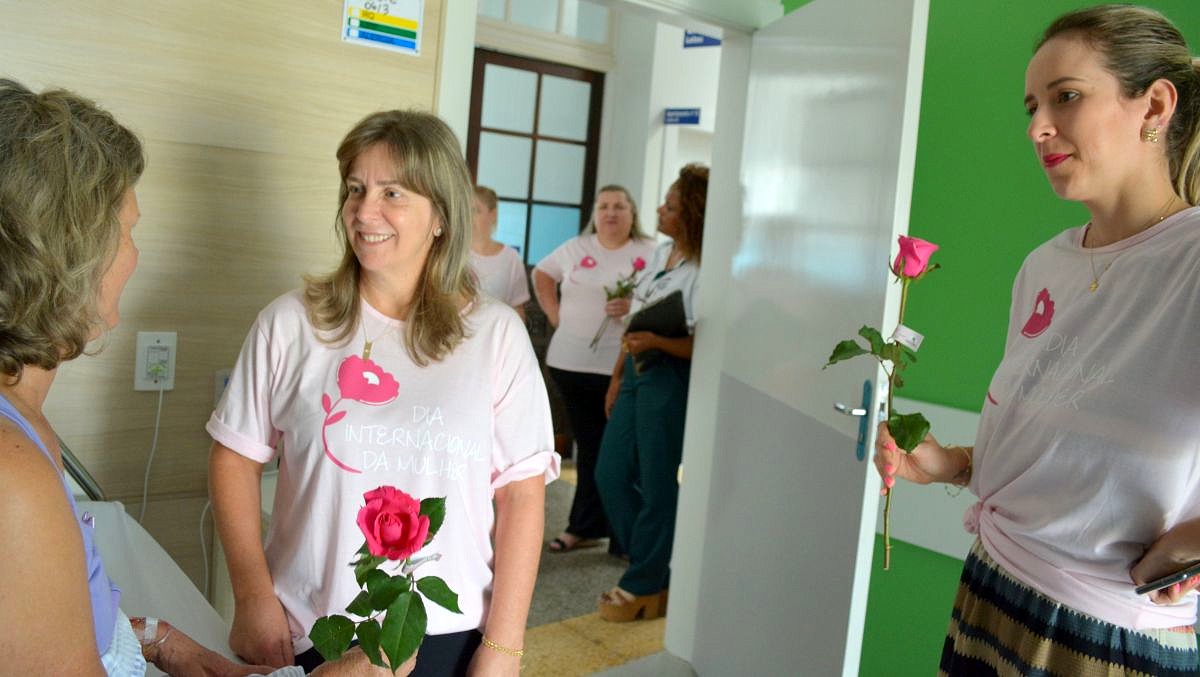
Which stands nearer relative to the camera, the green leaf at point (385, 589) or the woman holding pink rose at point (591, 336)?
the green leaf at point (385, 589)

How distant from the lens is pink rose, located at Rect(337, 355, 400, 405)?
1523 mm

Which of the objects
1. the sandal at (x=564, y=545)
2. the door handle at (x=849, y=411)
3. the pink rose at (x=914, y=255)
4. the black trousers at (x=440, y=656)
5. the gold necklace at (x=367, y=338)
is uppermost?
the pink rose at (x=914, y=255)

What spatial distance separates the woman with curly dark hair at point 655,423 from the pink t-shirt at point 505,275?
0.97 m

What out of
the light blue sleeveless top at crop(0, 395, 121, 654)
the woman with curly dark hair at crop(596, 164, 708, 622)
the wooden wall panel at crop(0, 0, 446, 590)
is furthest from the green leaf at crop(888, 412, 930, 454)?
the woman with curly dark hair at crop(596, 164, 708, 622)

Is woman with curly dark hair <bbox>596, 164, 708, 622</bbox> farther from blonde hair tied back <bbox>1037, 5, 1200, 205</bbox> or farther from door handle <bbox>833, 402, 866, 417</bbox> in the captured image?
blonde hair tied back <bbox>1037, 5, 1200, 205</bbox>

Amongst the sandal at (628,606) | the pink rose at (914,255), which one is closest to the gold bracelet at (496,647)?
the pink rose at (914,255)

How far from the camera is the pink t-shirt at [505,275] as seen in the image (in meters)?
4.63

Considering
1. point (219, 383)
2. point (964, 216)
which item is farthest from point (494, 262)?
point (219, 383)

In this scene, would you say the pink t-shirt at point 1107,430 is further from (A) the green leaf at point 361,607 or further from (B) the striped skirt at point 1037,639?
(A) the green leaf at point 361,607

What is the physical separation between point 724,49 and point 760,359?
107 cm

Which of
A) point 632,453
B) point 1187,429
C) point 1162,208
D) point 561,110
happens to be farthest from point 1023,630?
point 561,110

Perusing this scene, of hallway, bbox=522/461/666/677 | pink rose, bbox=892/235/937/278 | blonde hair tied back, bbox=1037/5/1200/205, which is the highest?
blonde hair tied back, bbox=1037/5/1200/205

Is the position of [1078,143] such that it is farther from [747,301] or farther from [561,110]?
[561,110]

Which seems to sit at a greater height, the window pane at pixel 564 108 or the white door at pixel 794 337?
the window pane at pixel 564 108
